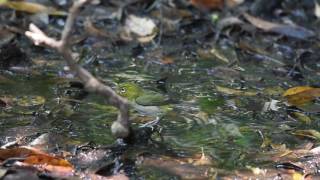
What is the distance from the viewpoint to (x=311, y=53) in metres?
3.20

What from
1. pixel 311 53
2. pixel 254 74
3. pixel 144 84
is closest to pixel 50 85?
pixel 144 84

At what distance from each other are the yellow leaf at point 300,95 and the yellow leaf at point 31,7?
157 centimetres

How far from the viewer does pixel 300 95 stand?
2.51 metres

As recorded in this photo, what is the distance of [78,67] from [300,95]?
1182 mm

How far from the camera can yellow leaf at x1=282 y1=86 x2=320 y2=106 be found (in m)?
2.47

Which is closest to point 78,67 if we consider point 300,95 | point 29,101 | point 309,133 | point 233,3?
point 29,101

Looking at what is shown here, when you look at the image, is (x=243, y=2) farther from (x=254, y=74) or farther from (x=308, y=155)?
(x=308, y=155)

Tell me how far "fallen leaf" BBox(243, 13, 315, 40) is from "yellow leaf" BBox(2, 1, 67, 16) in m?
A: 1.15

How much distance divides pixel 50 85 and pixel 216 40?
1172mm

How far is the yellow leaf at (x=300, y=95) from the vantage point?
2467 mm

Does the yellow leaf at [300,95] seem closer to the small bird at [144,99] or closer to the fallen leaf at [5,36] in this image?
the small bird at [144,99]

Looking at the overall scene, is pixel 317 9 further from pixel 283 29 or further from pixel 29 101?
pixel 29 101

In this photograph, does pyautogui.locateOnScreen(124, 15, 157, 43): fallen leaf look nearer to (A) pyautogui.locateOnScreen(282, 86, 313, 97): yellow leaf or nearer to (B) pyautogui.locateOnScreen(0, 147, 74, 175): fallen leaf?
(A) pyautogui.locateOnScreen(282, 86, 313, 97): yellow leaf

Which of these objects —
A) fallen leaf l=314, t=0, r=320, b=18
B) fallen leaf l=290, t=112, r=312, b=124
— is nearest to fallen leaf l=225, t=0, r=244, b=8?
fallen leaf l=314, t=0, r=320, b=18
